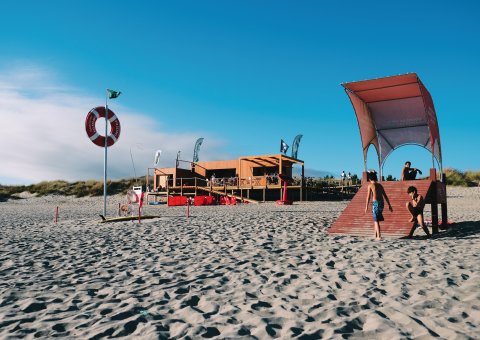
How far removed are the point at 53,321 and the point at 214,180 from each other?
87.4 ft

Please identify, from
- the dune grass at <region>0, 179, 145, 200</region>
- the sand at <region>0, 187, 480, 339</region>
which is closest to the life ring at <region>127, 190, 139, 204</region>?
the sand at <region>0, 187, 480, 339</region>

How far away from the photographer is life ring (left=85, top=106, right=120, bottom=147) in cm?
1426

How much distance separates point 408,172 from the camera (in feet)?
38.2

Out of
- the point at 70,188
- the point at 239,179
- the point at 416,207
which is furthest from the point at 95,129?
the point at 70,188

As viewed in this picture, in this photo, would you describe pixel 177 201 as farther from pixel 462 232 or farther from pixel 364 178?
pixel 462 232

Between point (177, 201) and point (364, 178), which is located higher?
point (364, 178)

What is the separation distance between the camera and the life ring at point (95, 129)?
14258 millimetres

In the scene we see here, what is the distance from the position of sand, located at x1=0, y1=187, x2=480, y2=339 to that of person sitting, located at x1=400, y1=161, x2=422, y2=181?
277cm

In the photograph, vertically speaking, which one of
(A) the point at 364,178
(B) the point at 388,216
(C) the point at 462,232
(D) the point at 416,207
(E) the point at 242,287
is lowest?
(E) the point at 242,287

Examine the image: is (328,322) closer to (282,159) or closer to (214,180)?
(282,159)

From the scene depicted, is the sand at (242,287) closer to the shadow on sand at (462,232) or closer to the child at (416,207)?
the shadow on sand at (462,232)

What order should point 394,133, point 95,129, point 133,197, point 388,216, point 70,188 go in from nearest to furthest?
point 388,216
point 394,133
point 133,197
point 95,129
point 70,188

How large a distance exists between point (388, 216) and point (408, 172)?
2329 millimetres

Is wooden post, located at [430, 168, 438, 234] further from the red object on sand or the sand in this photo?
the red object on sand
